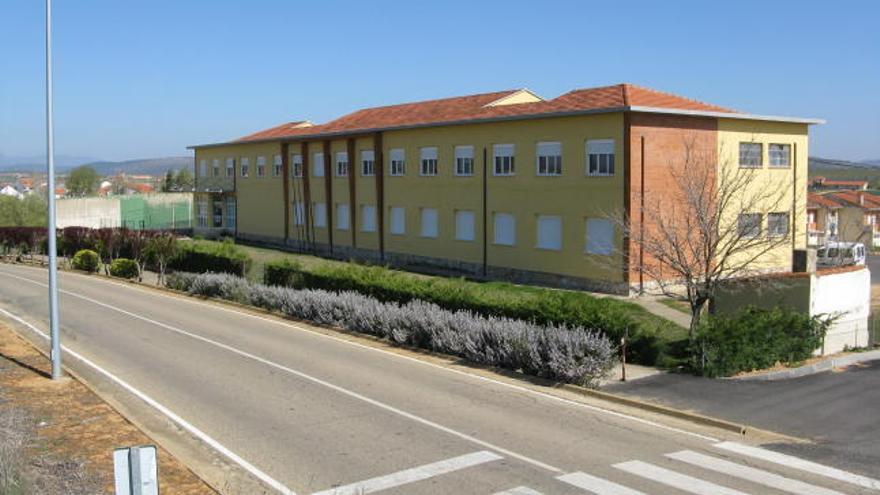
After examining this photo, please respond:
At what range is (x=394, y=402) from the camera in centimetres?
1466

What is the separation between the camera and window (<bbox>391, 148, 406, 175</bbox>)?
44.8m

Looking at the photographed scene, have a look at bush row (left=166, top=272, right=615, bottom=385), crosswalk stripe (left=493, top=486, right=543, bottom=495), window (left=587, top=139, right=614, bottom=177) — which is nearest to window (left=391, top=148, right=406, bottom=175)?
window (left=587, top=139, right=614, bottom=177)

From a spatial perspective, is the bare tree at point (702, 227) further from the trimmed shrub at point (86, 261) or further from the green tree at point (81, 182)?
the green tree at point (81, 182)

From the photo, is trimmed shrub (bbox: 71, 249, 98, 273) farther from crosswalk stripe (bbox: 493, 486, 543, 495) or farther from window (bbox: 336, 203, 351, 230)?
crosswalk stripe (bbox: 493, 486, 543, 495)

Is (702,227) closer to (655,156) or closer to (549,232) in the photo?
(655,156)

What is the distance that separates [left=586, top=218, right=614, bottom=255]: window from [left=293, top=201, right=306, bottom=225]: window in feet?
81.7

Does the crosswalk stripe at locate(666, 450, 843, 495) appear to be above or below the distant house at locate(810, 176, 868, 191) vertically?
below

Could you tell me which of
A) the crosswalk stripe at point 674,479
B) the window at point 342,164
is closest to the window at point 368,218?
the window at point 342,164

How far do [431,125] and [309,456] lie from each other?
31.4 m

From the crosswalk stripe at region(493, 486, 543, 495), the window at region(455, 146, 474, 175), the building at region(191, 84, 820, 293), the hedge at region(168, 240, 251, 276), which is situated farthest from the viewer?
the window at region(455, 146, 474, 175)

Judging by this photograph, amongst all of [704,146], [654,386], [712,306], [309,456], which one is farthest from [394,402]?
[704,146]

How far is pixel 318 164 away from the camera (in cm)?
5288

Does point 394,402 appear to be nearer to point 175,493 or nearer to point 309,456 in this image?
point 309,456

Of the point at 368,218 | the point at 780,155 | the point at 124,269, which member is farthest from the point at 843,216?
the point at 124,269
